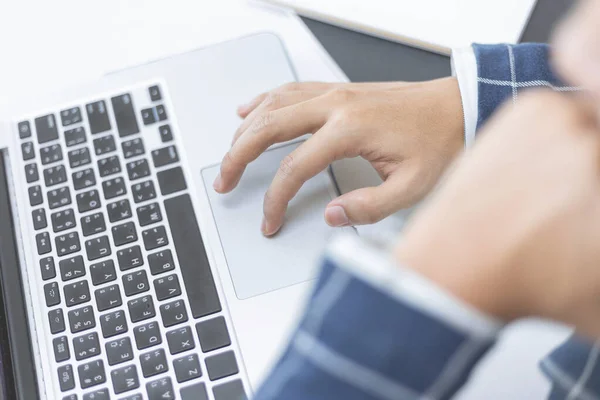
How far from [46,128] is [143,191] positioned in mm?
110

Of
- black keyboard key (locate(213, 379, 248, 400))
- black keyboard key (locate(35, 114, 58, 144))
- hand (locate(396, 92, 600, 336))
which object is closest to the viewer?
hand (locate(396, 92, 600, 336))

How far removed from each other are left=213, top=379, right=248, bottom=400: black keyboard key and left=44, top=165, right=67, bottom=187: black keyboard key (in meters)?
0.21

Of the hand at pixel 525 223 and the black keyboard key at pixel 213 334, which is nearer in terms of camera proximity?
the hand at pixel 525 223

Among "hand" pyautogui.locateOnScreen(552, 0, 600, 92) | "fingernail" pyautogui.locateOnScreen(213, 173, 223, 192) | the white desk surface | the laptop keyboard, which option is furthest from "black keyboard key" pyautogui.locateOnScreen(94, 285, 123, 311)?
"hand" pyautogui.locateOnScreen(552, 0, 600, 92)

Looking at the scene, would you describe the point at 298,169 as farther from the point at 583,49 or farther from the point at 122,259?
the point at 583,49

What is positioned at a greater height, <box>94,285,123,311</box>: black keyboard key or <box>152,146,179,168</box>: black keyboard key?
<box>152,146,179,168</box>: black keyboard key

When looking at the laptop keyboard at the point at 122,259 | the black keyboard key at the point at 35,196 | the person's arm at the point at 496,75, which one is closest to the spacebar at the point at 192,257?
the laptop keyboard at the point at 122,259

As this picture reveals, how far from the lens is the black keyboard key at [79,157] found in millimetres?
477

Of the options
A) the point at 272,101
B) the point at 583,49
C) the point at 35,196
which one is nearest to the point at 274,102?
the point at 272,101

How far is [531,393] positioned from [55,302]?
1.13 ft

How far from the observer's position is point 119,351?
41 cm

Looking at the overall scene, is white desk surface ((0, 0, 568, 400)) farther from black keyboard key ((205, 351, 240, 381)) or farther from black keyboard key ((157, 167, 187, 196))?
black keyboard key ((205, 351, 240, 381))

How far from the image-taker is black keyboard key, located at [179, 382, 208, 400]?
15.4 inches

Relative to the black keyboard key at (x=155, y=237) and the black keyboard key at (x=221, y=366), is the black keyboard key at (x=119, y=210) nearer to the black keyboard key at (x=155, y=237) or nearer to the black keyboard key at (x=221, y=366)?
the black keyboard key at (x=155, y=237)
